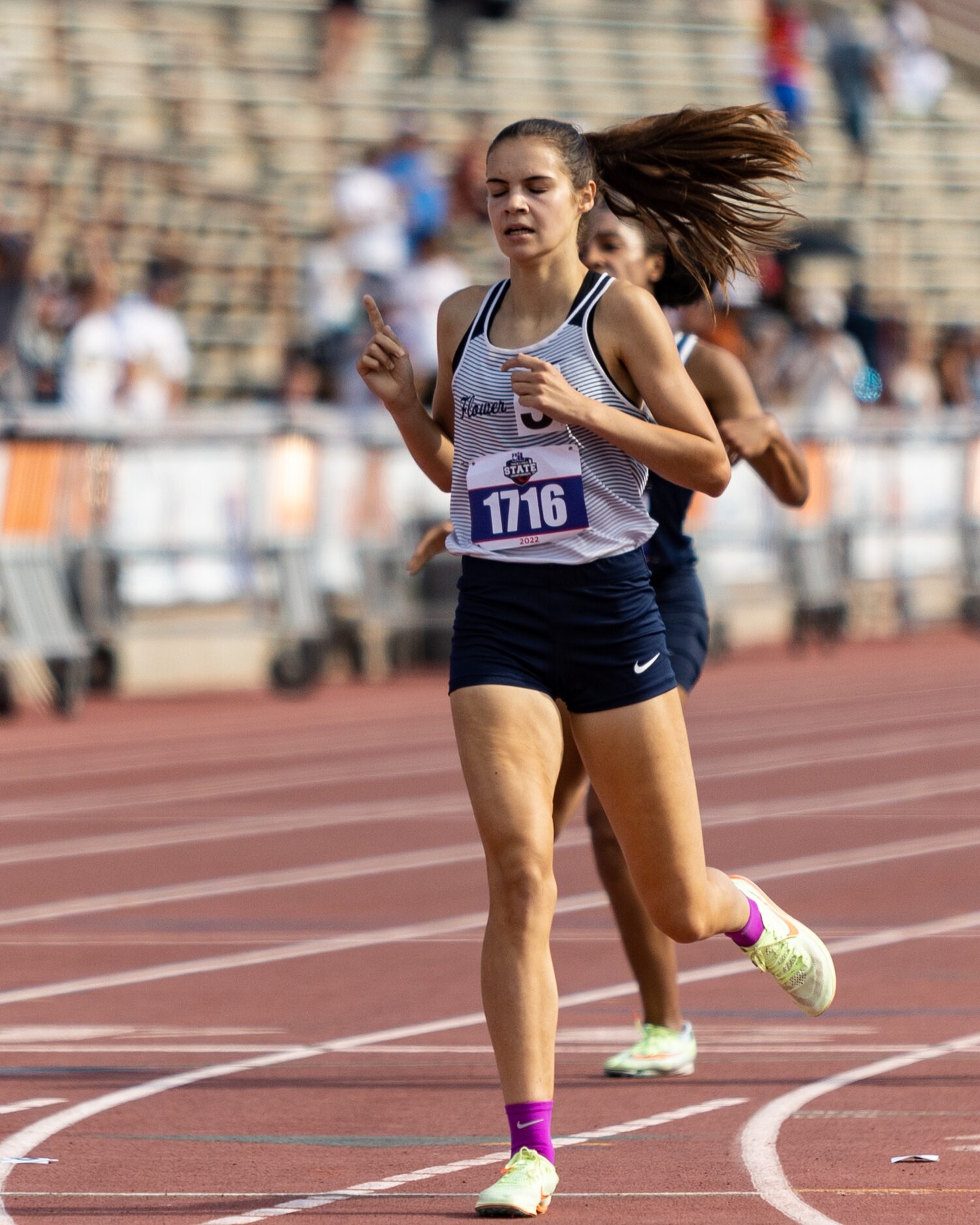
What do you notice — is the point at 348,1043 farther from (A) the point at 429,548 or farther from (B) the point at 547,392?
(B) the point at 547,392

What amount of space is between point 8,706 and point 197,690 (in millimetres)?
2725

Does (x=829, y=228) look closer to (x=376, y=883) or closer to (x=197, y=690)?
(x=197, y=690)

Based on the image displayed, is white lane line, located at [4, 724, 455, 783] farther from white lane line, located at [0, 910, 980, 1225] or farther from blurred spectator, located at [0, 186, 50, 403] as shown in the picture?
white lane line, located at [0, 910, 980, 1225]

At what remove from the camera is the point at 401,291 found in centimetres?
2073

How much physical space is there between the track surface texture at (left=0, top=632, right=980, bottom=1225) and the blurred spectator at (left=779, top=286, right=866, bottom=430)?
31.7ft

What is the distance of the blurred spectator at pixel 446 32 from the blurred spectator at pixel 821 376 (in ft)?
21.5

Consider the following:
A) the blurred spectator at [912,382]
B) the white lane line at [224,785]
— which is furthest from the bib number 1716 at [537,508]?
the blurred spectator at [912,382]

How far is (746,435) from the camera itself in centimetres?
691

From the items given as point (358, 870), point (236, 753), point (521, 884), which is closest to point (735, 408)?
point (521, 884)

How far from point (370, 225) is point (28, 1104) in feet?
53.7

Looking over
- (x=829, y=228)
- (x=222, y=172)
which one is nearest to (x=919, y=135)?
(x=829, y=228)

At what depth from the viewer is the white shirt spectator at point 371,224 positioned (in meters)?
21.8

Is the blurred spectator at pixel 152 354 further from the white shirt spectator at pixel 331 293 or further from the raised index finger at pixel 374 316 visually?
the raised index finger at pixel 374 316

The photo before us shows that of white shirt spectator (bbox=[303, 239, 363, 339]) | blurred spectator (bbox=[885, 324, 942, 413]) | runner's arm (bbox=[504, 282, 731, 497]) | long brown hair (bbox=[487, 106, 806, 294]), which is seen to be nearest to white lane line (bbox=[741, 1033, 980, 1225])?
runner's arm (bbox=[504, 282, 731, 497])
